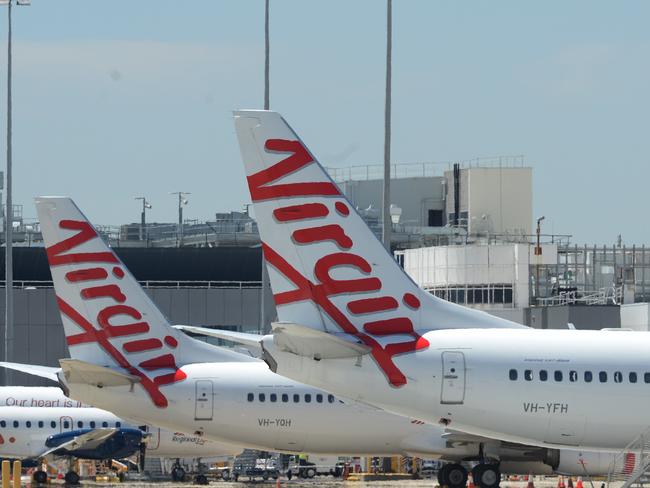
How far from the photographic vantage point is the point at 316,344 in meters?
33.8

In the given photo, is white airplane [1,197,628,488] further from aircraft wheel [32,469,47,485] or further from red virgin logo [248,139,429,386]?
aircraft wheel [32,469,47,485]

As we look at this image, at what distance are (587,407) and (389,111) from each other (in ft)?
56.2

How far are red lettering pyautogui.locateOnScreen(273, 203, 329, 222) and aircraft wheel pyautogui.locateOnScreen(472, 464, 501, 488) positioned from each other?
11375mm

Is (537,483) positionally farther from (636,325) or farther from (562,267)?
(562,267)

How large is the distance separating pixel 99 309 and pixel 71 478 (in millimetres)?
11311

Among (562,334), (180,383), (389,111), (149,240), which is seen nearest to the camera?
(562,334)

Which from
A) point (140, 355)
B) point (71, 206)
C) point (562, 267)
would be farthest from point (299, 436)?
point (562, 267)

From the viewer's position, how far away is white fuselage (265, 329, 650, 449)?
112 ft

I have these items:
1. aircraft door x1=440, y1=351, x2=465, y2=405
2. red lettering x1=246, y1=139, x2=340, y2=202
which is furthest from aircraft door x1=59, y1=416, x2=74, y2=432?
aircraft door x1=440, y1=351, x2=465, y2=405

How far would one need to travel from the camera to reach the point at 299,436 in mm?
44844

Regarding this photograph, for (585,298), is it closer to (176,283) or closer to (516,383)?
(176,283)

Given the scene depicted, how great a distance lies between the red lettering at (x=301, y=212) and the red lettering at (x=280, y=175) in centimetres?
29

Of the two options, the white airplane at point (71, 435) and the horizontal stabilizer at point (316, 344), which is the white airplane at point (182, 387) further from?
the horizontal stabilizer at point (316, 344)

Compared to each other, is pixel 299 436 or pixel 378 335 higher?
pixel 378 335
